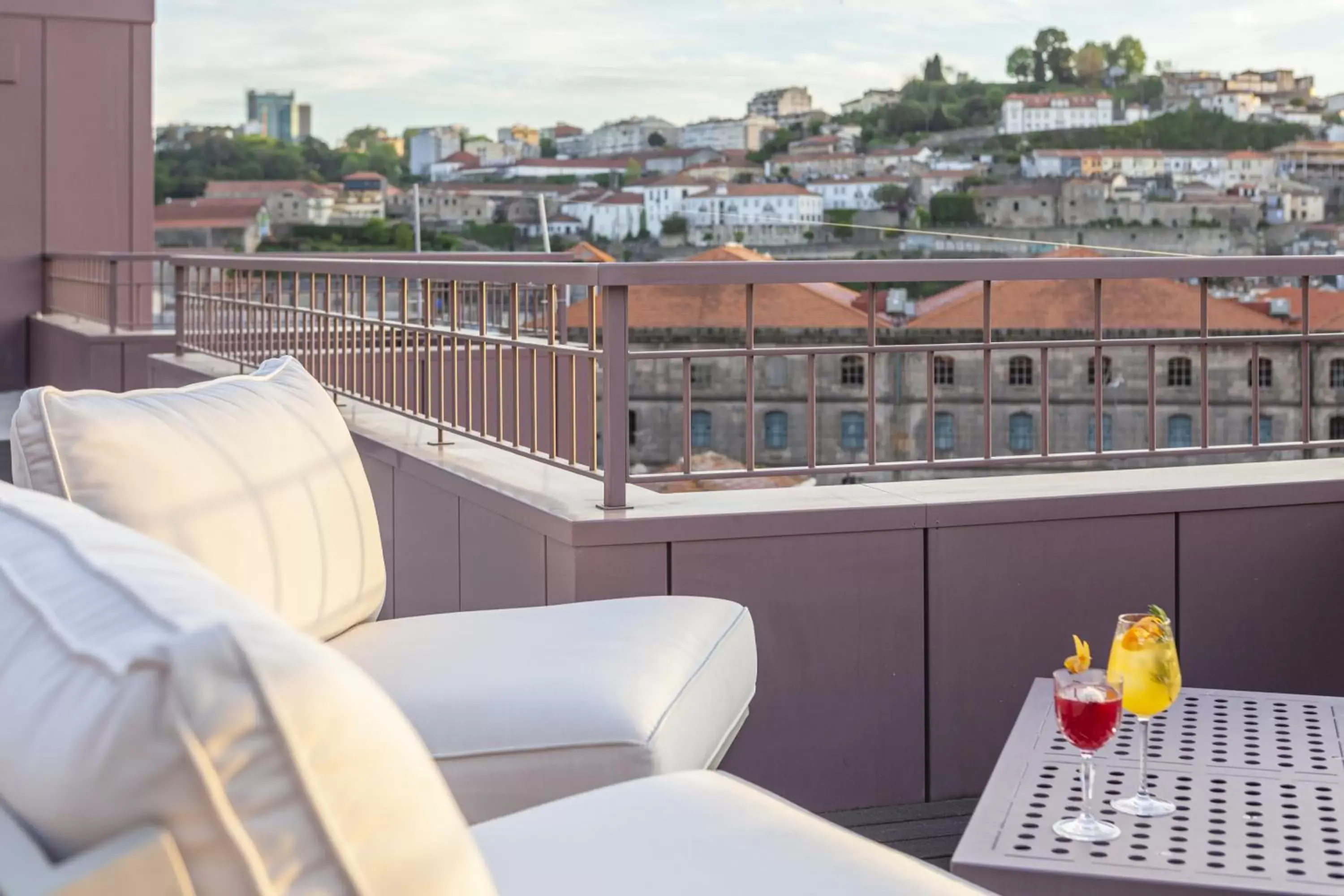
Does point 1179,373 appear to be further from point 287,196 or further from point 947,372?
point 287,196

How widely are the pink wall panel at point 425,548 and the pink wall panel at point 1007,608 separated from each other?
1.05m

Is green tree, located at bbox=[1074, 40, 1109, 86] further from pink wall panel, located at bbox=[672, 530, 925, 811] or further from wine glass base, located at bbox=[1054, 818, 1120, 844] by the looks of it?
wine glass base, located at bbox=[1054, 818, 1120, 844]

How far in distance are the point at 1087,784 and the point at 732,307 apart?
50.0m

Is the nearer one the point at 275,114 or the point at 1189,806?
the point at 1189,806

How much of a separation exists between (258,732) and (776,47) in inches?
2541

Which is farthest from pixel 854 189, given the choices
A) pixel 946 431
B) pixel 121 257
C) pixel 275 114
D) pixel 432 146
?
pixel 121 257

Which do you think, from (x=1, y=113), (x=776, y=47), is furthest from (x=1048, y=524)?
(x=776, y=47)

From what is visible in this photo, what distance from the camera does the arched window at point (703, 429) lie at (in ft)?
170

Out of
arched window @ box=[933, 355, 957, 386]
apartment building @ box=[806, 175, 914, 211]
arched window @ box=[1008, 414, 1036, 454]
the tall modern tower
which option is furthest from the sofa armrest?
arched window @ box=[933, 355, 957, 386]

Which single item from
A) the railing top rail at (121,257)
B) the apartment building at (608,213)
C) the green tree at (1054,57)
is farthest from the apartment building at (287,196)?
the railing top rail at (121,257)

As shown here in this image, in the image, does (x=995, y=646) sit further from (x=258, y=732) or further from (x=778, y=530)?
(x=258, y=732)

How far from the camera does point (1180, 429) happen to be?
163 feet

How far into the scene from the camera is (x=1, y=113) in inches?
388

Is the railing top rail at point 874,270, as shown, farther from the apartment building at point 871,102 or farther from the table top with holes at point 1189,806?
the apartment building at point 871,102
